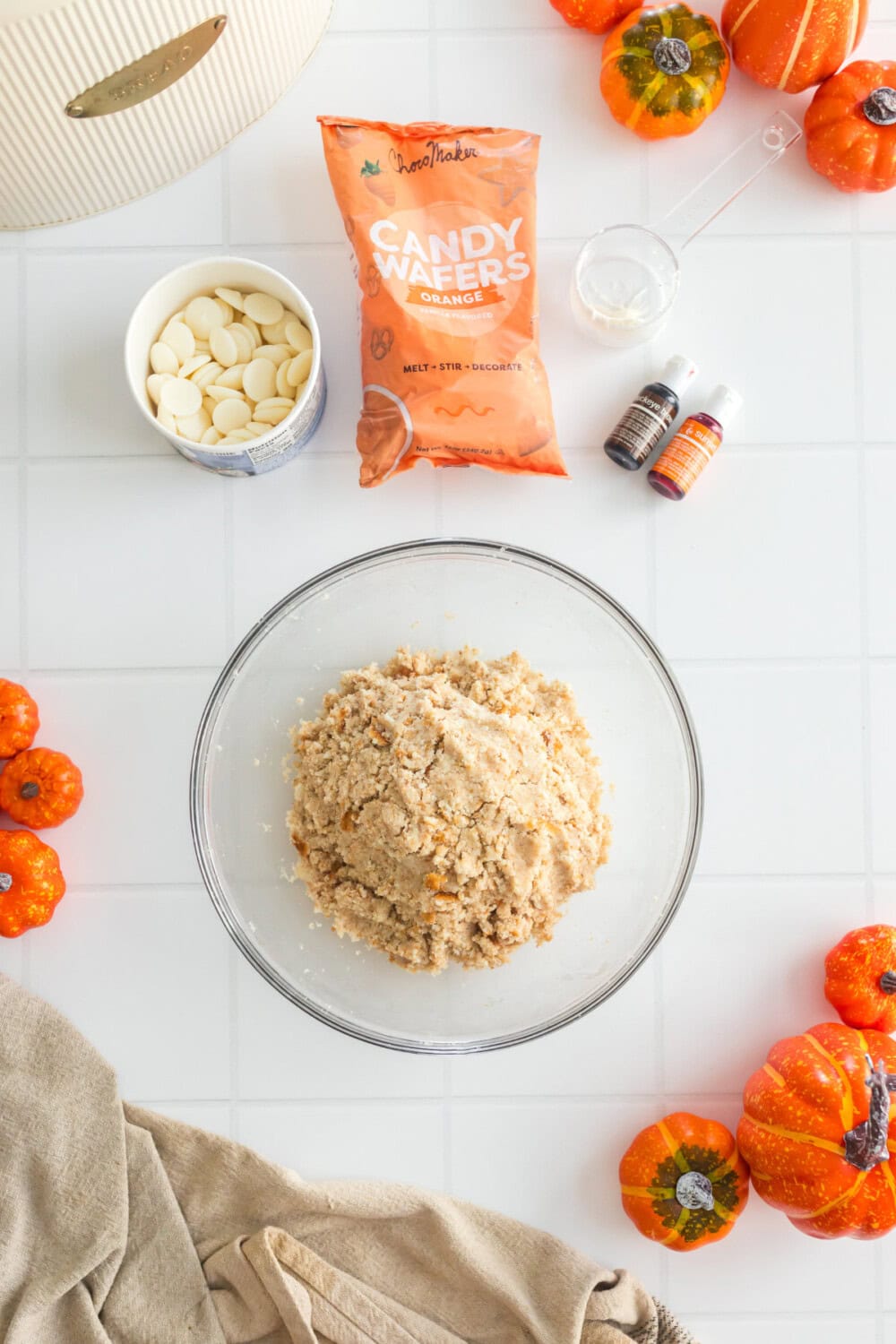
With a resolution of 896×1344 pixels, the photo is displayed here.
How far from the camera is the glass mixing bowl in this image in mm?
1104

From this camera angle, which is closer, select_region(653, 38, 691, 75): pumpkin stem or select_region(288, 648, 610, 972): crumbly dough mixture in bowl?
select_region(288, 648, 610, 972): crumbly dough mixture in bowl

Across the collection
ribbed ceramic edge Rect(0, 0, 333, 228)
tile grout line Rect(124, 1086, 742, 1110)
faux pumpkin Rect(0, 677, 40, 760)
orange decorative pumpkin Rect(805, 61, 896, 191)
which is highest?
ribbed ceramic edge Rect(0, 0, 333, 228)

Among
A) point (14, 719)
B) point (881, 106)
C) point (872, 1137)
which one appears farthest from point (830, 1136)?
point (881, 106)

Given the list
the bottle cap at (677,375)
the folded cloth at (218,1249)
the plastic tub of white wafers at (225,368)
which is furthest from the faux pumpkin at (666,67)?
the folded cloth at (218,1249)

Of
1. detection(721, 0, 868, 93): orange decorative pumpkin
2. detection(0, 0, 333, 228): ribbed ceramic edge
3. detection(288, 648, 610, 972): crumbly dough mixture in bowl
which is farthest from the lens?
detection(721, 0, 868, 93): orange decorative pumpkin

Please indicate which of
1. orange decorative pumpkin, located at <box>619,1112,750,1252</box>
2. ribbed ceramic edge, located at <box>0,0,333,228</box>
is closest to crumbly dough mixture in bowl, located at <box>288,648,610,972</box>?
orange decorative pumpkin, located at <box>619,1112,750,1252</box>

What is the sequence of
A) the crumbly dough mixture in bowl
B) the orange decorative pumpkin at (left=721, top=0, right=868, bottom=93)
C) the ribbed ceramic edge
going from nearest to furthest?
the ribbed ceramic edge → the crumbly dough mixture in bowl → the orange decorative pumpkin at (left=721, top=0, right=868, bottom=93)

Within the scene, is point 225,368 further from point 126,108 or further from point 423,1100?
point 126,108

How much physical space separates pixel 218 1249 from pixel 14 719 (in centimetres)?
57

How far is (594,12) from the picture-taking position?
3.71 ft

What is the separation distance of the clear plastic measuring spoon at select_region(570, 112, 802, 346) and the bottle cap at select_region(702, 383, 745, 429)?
9cm

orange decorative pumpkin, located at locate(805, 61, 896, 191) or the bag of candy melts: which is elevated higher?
orange decorative pumpkin, located at locate(805, 61, 896, 191)

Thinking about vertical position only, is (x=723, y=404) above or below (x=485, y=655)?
above

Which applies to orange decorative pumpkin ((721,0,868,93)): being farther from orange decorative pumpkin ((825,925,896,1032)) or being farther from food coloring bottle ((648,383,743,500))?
orange decorative pumpkin ((825,925,896,1032))
